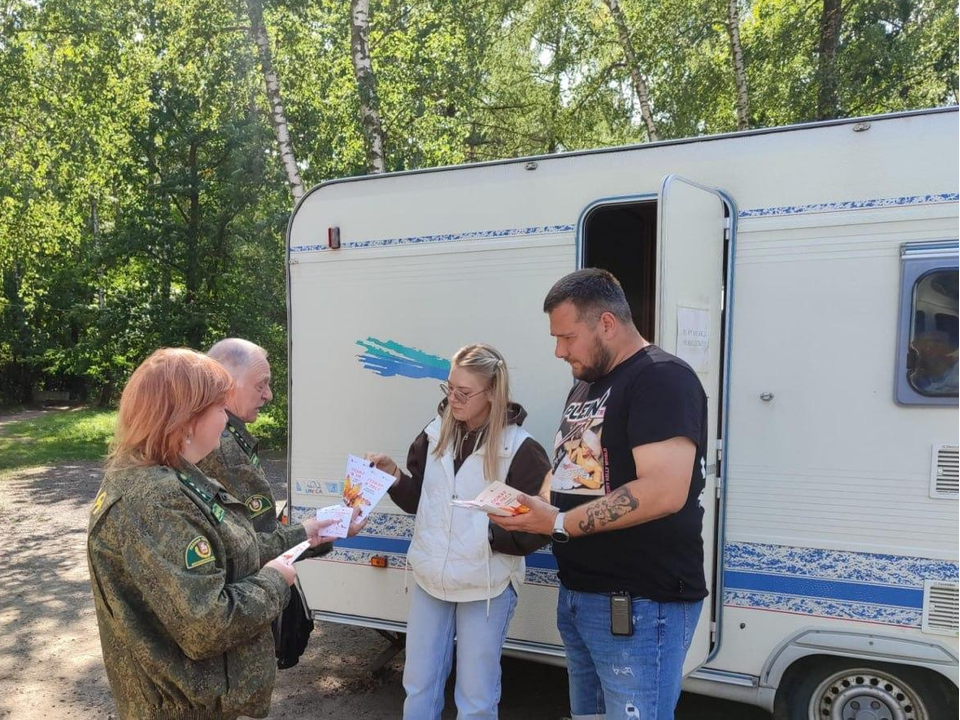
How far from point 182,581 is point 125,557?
165mm

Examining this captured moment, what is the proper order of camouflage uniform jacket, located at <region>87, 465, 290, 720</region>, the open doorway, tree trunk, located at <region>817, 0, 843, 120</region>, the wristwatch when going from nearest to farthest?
camouflage uniform jacket, located at <region>87, 465, 290, 720</region> < the wristwatch < the open doorway < tree trunk, located at <region>817, 0, 843, 120</region>

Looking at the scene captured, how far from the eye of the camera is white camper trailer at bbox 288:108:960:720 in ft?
9.44

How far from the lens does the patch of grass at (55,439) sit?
1321cm

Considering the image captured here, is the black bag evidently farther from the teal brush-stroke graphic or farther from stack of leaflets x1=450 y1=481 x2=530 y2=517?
stack of leaflets x1=450 y1=481 x2=530 y2=517

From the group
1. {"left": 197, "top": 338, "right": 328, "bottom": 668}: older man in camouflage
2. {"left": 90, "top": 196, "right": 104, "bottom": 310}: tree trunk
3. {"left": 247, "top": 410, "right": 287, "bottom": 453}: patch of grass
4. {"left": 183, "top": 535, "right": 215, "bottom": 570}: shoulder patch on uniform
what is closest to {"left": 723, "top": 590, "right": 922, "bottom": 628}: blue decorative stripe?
{"left": 197, "top": 338, "right": 328, "bottom": 668}: older man in camouflage

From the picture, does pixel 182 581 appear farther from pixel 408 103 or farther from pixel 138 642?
pixel 408 103

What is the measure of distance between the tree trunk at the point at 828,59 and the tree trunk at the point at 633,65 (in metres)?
2.39

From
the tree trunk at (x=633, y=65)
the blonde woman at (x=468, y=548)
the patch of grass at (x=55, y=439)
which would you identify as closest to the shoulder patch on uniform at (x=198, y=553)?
the blonde woman at (x=468, y=548)

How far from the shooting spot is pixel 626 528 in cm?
229

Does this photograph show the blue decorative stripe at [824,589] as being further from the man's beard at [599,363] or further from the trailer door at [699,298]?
the man's beard at [599,363]

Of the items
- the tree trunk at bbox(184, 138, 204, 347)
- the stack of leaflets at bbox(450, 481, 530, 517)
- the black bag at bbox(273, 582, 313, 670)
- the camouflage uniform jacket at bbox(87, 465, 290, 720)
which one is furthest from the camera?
the tree trunk at bbox(184, 138, 204, 347)

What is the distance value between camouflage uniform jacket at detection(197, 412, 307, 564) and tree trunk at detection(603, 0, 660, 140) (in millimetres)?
10476

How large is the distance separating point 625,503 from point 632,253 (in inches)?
109

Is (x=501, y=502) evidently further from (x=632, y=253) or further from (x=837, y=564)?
(x=632, y=253)
